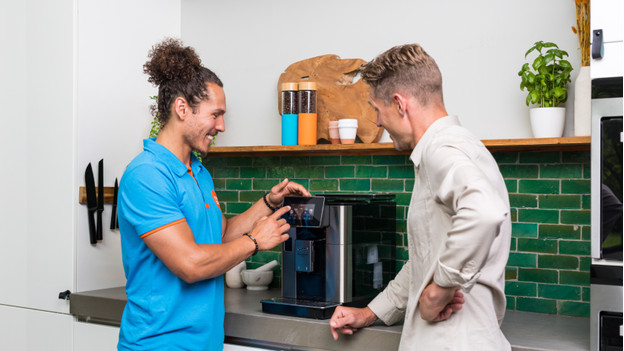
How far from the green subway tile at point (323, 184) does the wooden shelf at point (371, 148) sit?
12cm

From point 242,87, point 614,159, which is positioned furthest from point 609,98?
point 242,87

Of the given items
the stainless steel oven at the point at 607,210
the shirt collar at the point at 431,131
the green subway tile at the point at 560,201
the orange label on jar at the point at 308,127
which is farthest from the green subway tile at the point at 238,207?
the stainless steel oven at the point at 607,210

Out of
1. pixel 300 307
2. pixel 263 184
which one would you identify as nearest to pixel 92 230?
pixel 263 184

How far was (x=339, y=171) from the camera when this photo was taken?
2.82 metres

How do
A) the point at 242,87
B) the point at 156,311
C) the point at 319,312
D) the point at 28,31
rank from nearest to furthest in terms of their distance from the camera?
the point at 156,311 → the point at 319,312 → the point at 28,31 → the point at 242,87

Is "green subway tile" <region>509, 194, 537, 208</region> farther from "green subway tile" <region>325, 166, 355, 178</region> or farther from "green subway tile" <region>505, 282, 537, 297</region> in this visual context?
"green subway tile" <region>325, 166, 355, 178</region>

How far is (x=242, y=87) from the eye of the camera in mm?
3094

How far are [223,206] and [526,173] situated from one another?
4.70 feet

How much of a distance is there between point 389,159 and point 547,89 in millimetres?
701

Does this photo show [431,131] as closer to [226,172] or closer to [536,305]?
[536,305]

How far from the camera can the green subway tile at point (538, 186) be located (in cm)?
235

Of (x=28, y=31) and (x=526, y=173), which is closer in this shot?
(x=526, y=173)

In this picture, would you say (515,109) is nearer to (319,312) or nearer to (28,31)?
(319,312)

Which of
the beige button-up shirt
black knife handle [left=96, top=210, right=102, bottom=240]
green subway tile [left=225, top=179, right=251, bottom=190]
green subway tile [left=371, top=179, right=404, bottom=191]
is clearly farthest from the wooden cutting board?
the beige button-up shirt
